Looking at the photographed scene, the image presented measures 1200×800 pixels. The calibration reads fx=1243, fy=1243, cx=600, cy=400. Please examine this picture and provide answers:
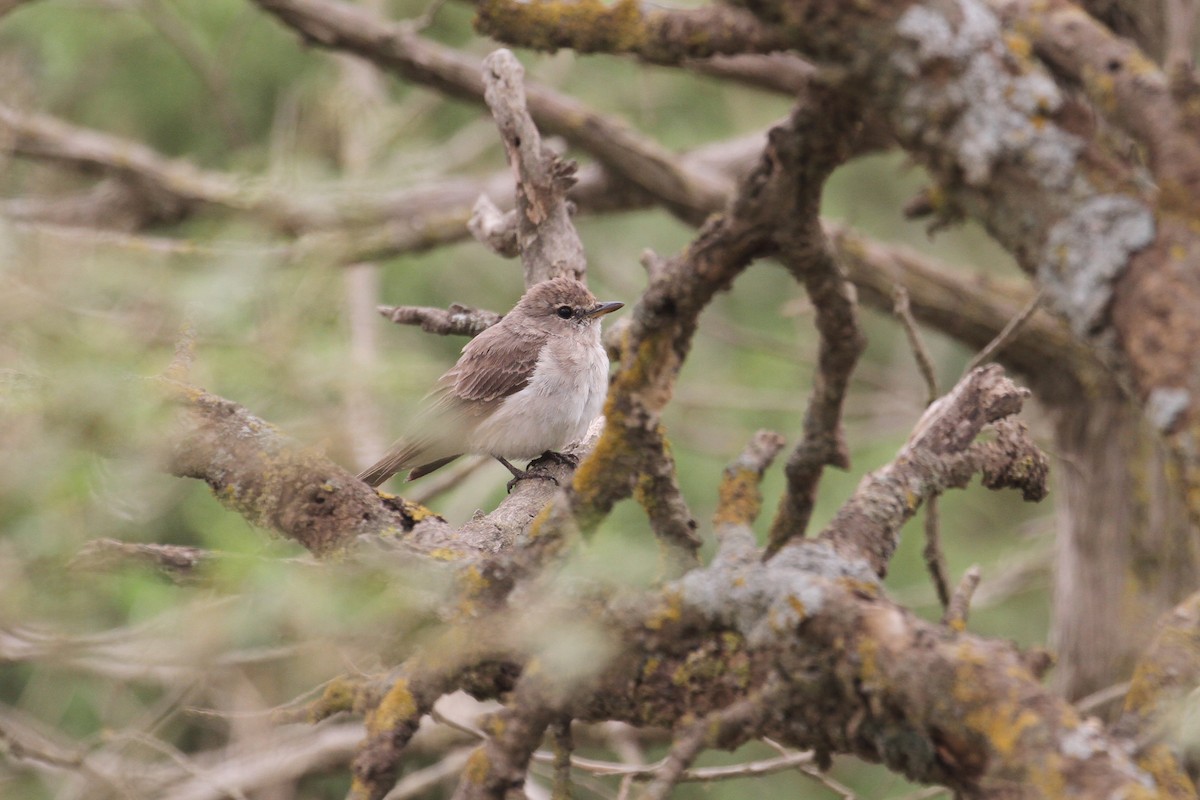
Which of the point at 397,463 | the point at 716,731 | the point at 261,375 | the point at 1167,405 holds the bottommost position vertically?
the point at 397,463

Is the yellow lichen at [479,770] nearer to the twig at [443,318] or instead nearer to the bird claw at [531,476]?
the twig at [443,318]

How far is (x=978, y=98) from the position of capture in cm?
214

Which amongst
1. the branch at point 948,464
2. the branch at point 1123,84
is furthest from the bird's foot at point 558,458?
the branch at point 1123,84

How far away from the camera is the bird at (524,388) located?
6000 millimetres

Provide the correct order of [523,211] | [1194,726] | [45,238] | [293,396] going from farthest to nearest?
[523,211] < [45,238] < [293,396] < [1194,726]

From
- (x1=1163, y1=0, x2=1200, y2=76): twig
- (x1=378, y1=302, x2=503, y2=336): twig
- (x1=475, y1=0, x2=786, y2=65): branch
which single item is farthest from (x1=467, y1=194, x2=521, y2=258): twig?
(x1=1163, y1=0, x2=1200, y2=76): twig

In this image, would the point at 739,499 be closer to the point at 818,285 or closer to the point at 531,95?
the point at 818,285

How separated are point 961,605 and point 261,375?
1.53 meters

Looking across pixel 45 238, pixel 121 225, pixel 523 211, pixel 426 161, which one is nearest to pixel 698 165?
pixel 426 161

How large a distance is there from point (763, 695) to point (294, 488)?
5.51ft

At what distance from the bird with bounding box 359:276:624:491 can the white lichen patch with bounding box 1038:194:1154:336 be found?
12.6 ft

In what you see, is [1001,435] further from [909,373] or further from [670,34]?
[909,373]

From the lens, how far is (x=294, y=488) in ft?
11.7

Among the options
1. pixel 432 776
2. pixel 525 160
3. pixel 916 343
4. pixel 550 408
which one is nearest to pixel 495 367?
pixel 550 408
